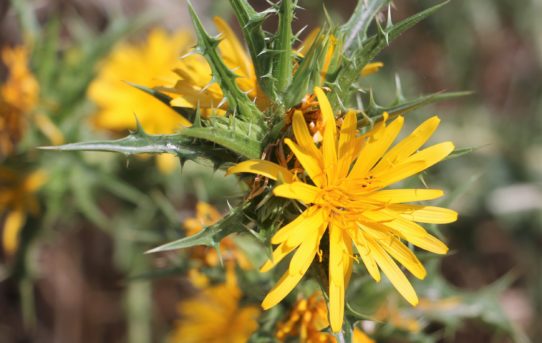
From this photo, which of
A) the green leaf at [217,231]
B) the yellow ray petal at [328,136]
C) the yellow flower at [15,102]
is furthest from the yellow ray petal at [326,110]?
the yellow flower at [15,102]

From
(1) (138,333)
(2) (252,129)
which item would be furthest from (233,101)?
(1) (138,333)

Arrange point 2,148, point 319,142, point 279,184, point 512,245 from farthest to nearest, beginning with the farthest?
point 512,245, point 2,148, point 319,142, point 279,184

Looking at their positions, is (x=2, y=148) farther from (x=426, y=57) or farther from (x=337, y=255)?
(x=426, y=57)

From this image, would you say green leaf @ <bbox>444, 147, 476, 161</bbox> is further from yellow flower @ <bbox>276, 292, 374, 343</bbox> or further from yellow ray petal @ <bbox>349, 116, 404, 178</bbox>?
yellow flower @ <bbox>276, 292, 374, 343</bbox>

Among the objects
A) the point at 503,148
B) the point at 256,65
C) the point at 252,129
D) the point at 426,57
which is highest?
the point at 256,65

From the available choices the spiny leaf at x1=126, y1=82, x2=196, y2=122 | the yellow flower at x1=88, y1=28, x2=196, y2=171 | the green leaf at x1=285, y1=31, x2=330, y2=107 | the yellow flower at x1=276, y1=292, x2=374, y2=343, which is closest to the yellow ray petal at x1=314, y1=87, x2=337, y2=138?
the green leaf at x1=285, y1=31, x2=330, y2=107

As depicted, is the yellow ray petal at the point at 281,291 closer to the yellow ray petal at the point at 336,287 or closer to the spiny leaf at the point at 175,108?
the yellow ray petal at the point at 336,287
